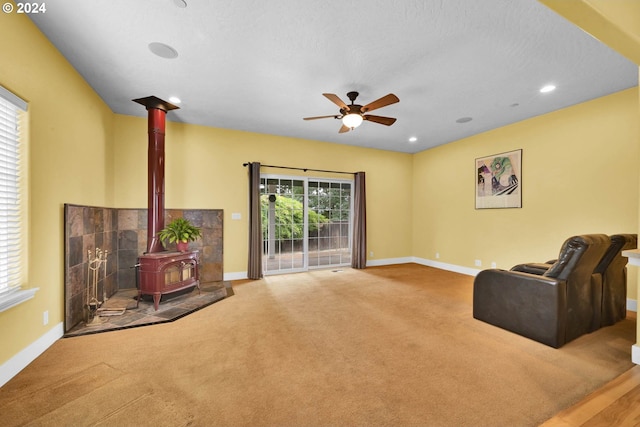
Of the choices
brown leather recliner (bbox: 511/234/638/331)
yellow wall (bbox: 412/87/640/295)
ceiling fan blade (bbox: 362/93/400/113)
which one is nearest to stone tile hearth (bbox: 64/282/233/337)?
ceiling fan blade (bbox: 362/93/400/113)

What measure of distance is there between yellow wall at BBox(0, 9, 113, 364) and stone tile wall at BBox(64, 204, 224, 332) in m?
0.14

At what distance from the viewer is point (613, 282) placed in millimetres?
3000

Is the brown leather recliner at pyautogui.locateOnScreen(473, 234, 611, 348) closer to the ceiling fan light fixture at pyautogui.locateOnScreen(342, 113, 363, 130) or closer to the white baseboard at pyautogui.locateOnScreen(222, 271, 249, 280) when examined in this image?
the ceiling fan light fixture at pyautogui.locateOnScreen(342, 113, 363, 130)

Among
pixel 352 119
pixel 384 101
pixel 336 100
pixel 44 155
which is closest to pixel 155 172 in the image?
pixel 44 155

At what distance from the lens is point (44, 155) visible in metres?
2.43

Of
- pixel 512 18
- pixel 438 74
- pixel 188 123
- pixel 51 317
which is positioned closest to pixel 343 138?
pixel 438 74

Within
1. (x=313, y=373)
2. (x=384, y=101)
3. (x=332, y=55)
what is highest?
(x=332, y=55)

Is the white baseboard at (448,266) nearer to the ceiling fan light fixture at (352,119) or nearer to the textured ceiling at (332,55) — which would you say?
the textured ceiling at (332,55)

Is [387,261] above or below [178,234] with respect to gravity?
below

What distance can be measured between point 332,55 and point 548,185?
4123 mm

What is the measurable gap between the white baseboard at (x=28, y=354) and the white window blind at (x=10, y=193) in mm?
556

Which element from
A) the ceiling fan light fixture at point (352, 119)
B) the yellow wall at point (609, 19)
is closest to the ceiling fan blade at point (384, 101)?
the ceiling fan light fixture at point (352, 119)

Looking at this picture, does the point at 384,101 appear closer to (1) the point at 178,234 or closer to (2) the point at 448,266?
(1) the point at 178,234

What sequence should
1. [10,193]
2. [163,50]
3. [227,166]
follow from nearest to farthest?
[10,193] < [163,50] < [227,166]
